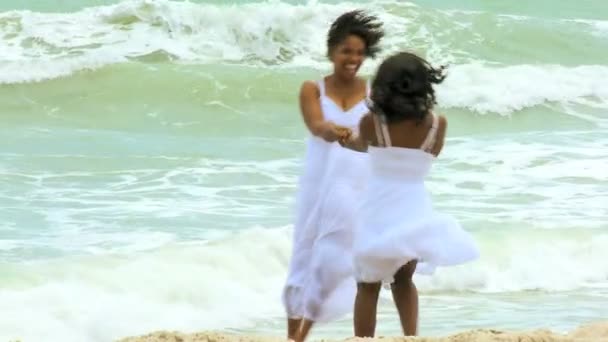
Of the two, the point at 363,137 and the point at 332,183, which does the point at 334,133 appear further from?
the point at 332,183

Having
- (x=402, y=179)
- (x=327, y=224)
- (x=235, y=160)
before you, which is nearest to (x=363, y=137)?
(x=402, y=179)

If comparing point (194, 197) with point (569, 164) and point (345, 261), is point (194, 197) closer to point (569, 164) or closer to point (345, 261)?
point (569, 164)

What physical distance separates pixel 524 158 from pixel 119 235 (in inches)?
203

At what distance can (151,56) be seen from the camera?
19.9 meters

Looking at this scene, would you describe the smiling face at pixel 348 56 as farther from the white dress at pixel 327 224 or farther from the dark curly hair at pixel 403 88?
the dark curly hair at pixel 403 88

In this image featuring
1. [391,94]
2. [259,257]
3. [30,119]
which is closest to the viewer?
[391,94]

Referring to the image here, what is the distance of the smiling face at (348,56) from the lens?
538 centimetres

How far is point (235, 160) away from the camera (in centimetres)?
1306

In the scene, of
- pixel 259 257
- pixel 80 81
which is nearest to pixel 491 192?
pixel 259 257

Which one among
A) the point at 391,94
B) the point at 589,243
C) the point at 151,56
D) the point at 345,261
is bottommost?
the point at 151,56

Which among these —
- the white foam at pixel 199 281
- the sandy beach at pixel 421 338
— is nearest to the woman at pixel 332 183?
the sandy beach at pixel 421 338

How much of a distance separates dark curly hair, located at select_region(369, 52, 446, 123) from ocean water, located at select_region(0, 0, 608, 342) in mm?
2438

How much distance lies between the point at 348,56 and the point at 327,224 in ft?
2.19

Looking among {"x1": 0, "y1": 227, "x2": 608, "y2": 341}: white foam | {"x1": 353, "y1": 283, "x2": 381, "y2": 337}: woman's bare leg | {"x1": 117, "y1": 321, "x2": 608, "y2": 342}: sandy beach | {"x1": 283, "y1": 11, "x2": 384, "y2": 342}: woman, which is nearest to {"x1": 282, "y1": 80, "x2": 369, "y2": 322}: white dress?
{"x1": 283, "y1": 11, "x2": 384, "y2": 342}: woman
